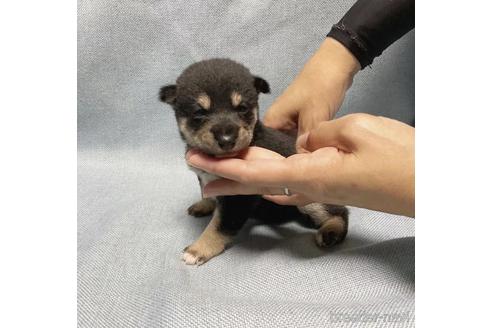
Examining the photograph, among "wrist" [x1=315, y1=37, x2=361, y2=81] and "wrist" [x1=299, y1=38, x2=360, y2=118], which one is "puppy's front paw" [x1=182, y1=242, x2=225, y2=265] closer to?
"wrist" [x1=299, y1=38, x2=360, y2=118]

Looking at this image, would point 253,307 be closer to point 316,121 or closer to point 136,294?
point 136,294

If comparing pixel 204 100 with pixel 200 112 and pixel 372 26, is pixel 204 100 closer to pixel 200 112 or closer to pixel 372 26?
pixel 200 112

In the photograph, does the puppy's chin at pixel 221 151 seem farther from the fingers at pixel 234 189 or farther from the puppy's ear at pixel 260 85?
the puppy's ear at pixel 260 85

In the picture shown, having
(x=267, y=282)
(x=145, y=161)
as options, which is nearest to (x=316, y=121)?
(x=267, y=282)

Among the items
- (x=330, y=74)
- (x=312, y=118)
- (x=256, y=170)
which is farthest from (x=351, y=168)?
(x=330, y=74)

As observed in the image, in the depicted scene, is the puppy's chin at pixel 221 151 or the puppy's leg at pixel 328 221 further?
the puppy's leg at pixel 328 221

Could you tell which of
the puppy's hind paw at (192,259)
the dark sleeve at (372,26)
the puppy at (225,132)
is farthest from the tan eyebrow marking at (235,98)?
the dark sleeve at (372,26)
